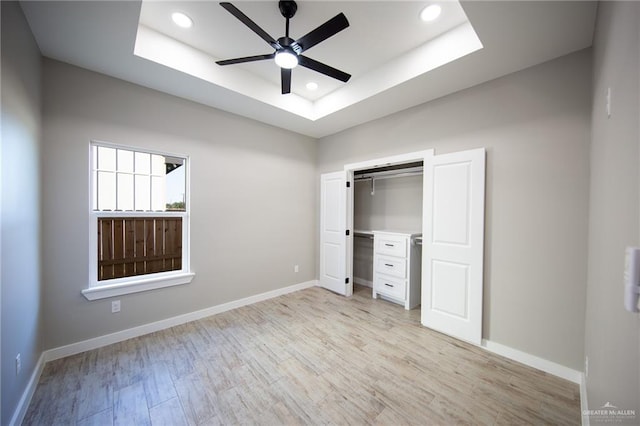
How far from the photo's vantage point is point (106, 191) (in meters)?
2.67

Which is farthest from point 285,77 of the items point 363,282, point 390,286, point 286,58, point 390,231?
point 363,282

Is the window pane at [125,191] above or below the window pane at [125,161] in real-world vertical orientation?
below

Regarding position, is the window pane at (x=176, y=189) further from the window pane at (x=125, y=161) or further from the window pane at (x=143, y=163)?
the window pane at (x=125, y=161)

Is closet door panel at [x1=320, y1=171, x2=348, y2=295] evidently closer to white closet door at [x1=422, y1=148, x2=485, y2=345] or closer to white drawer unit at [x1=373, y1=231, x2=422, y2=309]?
white drawer unit at [x1=373, y1=231, x2=422, y2=309]

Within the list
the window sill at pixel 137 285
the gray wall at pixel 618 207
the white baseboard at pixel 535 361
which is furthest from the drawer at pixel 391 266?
the window sill at pixel 137 285

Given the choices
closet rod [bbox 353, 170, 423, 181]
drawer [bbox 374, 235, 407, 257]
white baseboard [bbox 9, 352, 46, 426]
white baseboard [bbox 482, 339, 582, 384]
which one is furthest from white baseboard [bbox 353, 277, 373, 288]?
white baseboard [bbox 9, 352, 46, 426]

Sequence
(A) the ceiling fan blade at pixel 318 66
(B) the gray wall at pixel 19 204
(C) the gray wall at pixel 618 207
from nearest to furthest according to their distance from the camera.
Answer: (C) the gray wall at pixel 618 207 → (B) the gray wall at pixel 19 204 → (A) the ceiling fan blade at pixel 318 66

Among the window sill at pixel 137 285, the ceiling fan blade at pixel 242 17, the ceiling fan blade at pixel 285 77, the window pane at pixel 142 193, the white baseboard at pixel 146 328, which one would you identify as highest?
the ceiling fan blade at pixel 242 17

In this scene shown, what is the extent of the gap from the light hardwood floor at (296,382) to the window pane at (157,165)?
6.35ft

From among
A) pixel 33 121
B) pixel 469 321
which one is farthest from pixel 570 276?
pixel 33 121

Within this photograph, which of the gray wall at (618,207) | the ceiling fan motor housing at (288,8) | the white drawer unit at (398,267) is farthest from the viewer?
the white drawer unit at (398,267)

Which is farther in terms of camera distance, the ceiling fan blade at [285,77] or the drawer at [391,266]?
the drawer at [391,266]

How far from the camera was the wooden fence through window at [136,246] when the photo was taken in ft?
13.4

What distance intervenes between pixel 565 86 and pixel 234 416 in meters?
3.80
